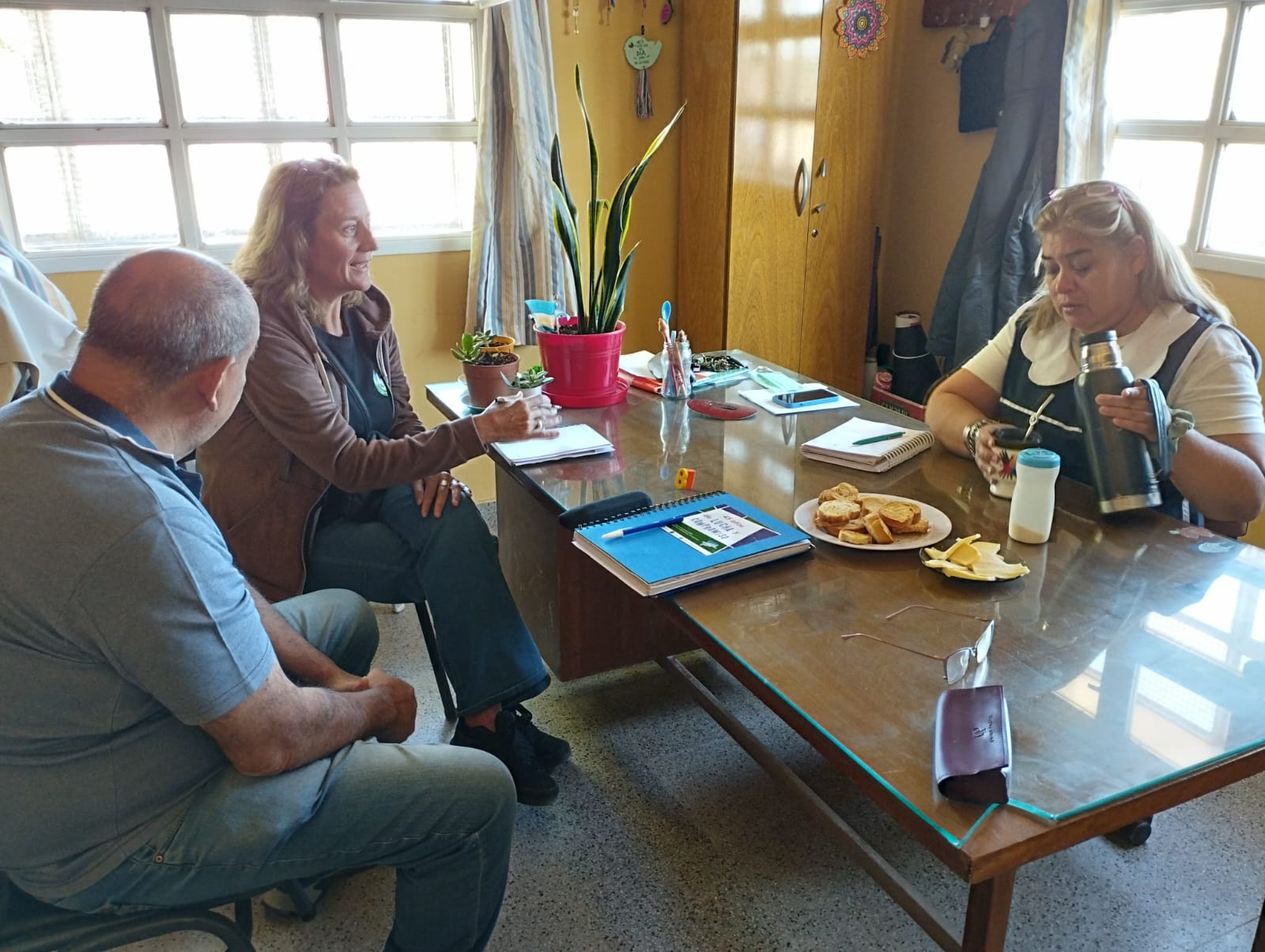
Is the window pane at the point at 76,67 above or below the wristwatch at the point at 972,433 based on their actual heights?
above

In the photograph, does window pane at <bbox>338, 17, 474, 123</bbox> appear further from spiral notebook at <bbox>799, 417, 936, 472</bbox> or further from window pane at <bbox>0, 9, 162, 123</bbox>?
spiral notebook at <bbox>799, 417, 936, 472</bbox>

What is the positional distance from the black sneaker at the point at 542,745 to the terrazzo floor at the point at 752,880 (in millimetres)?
73

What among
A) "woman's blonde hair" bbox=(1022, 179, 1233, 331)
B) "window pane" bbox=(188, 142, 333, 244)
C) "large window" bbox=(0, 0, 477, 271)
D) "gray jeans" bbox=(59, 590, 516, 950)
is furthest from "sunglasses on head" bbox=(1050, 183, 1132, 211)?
"window pane" bbox=(188, 142, 333, 244)

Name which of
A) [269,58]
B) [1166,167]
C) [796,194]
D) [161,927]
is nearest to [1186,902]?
[161,927]

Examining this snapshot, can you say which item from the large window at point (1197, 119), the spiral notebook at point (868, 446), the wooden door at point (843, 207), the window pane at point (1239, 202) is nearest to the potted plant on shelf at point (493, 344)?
the spiral notebook at point (868, 446)

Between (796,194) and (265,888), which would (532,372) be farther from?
(796,194)

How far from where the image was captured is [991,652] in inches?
45.7

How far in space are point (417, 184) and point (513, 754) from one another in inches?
91.9

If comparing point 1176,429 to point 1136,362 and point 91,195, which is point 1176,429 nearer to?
point 1136,362

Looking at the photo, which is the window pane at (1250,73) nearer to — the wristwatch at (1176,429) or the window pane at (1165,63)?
the window pane at (1165,63)

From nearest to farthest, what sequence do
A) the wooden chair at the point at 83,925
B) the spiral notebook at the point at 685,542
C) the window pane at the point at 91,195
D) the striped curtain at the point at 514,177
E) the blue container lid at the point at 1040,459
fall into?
the wooden chair at the point at 83,925, the spiral notebook at the point at 685,542, the blue container lid at the point at 1040,459, the window pane at the point at 91,195, the striped curtain at the point at 514,177

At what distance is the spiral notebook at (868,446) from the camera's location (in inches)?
70.1

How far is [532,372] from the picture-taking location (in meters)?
2.11

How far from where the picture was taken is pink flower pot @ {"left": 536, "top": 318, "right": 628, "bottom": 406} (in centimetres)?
216
